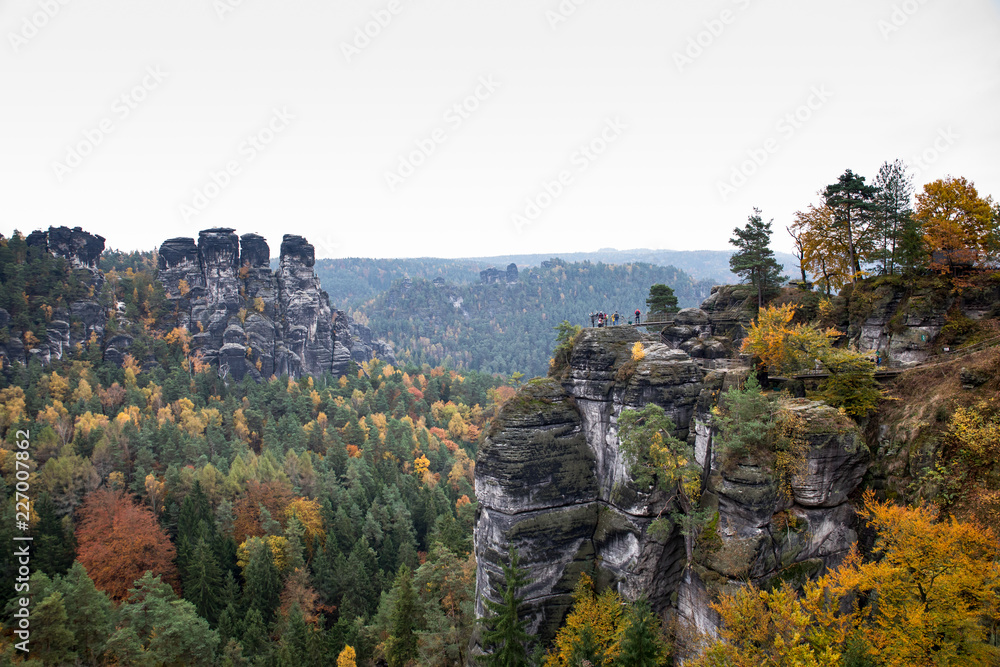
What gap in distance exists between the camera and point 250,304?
11019 centimetres

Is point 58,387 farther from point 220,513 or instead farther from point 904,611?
point 904,611

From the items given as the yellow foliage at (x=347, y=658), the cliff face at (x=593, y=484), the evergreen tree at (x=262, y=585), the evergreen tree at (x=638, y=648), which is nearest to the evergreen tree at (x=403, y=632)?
the yellow foliage at (x=347, y=658)

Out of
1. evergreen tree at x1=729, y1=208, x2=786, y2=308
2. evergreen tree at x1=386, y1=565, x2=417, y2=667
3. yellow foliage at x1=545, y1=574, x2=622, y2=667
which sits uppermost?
evergreen tree at x1=729, y1=208, x2=786, y2=308

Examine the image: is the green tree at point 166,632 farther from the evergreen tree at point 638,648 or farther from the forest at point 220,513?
the evergreen tree at point 638,648

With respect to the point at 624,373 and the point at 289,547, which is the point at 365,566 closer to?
the point at 289,547

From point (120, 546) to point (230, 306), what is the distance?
241 feet

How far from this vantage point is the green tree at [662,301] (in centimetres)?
4438

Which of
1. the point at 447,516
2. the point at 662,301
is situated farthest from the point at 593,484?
the point at 662,301

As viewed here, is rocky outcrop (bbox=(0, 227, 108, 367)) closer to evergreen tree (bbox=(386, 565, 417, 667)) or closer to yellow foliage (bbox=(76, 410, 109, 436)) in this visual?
yellow foliage (bbox=(76, 410, 109, 436))

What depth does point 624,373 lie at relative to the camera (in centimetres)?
2945

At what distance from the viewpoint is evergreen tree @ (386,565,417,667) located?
34281 millimetres

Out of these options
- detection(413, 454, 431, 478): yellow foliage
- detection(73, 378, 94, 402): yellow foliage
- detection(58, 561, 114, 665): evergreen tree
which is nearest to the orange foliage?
detection(58, 561, 114, 665): evergreen tree

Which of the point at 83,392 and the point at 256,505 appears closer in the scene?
the point at 256,505

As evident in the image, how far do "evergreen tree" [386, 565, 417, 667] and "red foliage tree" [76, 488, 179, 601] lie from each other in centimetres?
2376
